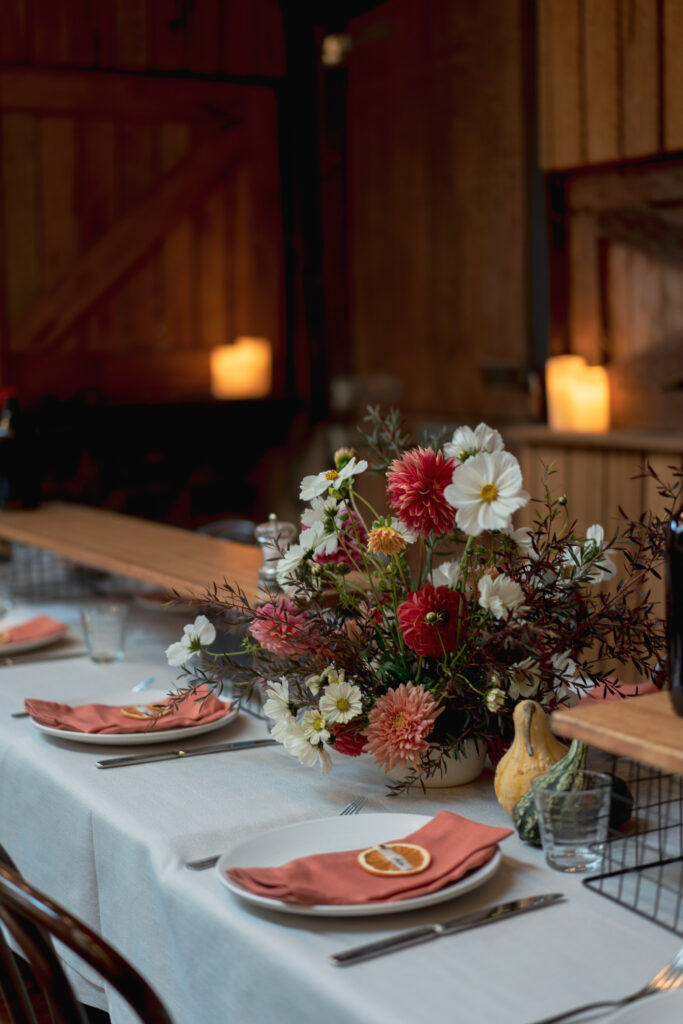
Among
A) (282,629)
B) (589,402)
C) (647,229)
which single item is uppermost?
(647,229)

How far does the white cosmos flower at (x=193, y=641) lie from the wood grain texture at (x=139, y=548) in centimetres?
52

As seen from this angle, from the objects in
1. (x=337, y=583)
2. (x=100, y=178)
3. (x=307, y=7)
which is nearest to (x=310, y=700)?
(x=337, y=583)

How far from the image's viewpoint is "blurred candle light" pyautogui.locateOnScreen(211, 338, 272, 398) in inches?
222

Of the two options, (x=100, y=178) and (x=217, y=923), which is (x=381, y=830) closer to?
(x=217, y=923)

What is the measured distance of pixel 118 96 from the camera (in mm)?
5340

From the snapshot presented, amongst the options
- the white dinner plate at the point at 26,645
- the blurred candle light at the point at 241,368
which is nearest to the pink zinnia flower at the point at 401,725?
the white dinner plate at the point at 26,645

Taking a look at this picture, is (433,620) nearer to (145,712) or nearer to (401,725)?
(401,725)

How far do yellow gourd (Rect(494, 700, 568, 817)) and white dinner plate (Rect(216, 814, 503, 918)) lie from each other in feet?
0.35

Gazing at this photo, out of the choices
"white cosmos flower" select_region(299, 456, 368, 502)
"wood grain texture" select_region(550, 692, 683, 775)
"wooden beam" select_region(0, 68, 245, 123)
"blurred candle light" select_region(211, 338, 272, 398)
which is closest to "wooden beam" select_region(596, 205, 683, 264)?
"blurred candle light" select_region(211, 338, 272, 398)

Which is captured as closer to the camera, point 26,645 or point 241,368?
point 26,645

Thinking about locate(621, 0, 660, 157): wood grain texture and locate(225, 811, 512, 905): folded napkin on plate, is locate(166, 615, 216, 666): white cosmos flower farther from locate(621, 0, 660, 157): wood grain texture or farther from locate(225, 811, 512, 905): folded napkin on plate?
locate(621, 0, 660, 157): wood grain texture

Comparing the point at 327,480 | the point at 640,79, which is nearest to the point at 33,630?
the point at 327,480

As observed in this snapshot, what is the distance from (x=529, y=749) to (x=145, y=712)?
2.35 feet

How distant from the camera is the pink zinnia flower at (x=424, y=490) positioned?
1538 mm
